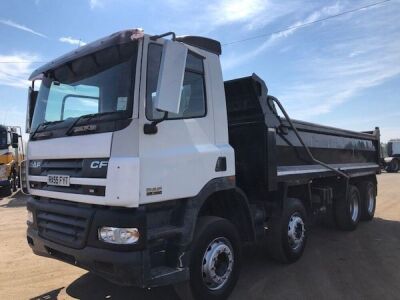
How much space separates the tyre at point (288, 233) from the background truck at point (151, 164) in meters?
0.03

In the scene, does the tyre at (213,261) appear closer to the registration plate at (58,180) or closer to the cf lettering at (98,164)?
the cf lettering at (98,164)

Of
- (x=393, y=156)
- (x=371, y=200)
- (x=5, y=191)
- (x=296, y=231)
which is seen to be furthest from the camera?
(x=393, y=156)

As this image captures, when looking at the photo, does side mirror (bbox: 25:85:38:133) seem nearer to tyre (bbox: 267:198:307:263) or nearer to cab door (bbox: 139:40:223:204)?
cab door (bbox: 139:40:223:204)

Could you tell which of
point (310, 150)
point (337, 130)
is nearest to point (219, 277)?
point (310, 150)

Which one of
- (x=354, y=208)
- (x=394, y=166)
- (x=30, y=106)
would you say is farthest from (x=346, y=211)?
(x=394, y=166)

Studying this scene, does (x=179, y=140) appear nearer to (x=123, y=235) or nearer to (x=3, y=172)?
(x=123, y=235)

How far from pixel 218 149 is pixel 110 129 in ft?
4.48

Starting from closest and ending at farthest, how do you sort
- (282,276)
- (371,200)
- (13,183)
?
(282,276) → (371,200) → (13,183)

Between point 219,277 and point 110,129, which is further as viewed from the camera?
point 219,277

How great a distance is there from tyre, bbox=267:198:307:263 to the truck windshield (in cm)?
305

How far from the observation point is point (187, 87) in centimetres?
454

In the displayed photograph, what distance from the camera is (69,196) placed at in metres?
4.23

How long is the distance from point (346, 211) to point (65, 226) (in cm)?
611

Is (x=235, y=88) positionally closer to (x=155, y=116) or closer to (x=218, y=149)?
(x=218, y=149)
